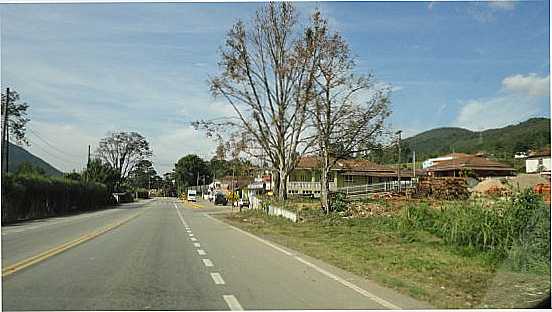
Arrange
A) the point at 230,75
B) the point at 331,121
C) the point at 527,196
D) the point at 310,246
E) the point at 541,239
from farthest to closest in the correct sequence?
the point at 230,75
the point at 331,121
the point at 310,246
the point at 527,196
the point at 541,239

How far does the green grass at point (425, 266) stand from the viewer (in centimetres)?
943

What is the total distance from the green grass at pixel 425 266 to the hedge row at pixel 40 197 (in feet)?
68.4

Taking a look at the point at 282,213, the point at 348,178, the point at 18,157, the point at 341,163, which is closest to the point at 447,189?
the point at 341,163

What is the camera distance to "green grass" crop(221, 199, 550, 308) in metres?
9.43

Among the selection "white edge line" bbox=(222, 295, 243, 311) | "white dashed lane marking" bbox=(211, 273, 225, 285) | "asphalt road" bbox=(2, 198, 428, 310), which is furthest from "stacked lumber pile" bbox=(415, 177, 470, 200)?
"white edge line" bbox=(222, 295, 243, 311)

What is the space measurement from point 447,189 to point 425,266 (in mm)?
16886

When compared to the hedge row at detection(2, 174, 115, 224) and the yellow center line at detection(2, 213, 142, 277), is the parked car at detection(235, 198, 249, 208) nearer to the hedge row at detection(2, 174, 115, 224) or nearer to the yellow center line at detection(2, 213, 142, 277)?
the hedge row at detection(2, 174, 115, 224)

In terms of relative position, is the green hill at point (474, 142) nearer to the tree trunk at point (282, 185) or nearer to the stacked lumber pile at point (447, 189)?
the stacked lumber pile at point (447, 189)

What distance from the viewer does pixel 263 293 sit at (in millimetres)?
9367

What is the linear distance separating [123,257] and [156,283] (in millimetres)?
4496

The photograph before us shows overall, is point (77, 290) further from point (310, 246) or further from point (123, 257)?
point (310, 246)

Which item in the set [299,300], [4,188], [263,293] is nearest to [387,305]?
[299,300]

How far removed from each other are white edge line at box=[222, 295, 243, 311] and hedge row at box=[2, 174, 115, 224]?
28.4 metres

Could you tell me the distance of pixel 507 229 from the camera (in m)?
13.9
